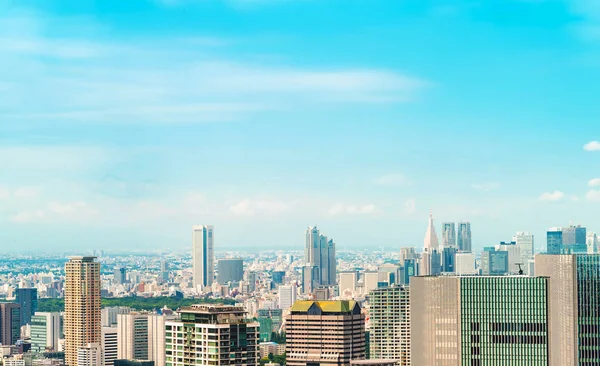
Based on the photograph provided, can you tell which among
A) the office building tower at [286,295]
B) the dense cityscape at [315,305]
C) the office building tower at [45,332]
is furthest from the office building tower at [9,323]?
the office building tower at [286,295]

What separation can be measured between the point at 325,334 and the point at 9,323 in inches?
1159

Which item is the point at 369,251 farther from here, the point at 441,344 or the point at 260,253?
the point at 441,344

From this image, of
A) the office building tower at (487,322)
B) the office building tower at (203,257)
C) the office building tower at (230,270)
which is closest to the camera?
the office building tower at (487,322)

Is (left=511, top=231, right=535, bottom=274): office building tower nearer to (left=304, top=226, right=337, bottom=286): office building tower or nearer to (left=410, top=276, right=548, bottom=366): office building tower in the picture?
(left=410, top=276, right=548, bottom=366): office building tower

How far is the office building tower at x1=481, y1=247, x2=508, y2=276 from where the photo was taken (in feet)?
146

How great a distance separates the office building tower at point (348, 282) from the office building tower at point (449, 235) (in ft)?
18.3

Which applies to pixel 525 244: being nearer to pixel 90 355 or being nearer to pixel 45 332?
pixel 90 355

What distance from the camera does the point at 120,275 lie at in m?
74.9

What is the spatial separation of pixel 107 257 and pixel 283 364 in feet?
89.2

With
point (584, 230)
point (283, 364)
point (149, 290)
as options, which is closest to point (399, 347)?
point (283, 364)

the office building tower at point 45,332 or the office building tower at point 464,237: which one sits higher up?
the office building tower at point 464,237

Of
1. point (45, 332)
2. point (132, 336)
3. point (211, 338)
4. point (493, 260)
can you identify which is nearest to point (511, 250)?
point (493, 260)

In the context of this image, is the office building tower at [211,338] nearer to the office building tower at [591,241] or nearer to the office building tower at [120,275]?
the office building tower at [591,241]

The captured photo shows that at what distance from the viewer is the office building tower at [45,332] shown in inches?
2030
